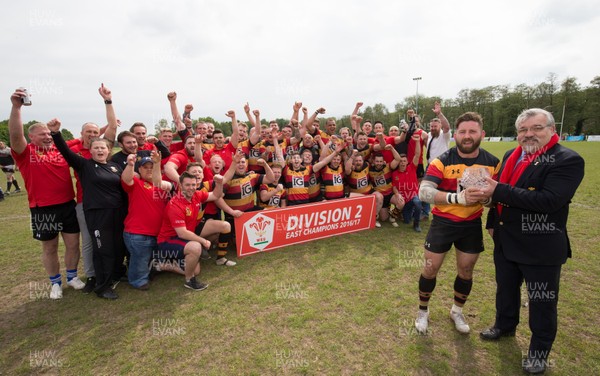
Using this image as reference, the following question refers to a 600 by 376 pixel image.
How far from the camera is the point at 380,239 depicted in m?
6.79

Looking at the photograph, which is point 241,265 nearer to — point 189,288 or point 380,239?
point 189,288

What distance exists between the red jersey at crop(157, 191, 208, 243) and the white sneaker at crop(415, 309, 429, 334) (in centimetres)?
389

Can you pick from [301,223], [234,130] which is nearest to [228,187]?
[234,130]

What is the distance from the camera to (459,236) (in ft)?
11.0

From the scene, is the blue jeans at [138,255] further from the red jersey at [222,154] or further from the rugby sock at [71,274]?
the red jersey at [222,154]

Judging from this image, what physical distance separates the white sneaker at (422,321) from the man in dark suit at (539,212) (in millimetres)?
1024

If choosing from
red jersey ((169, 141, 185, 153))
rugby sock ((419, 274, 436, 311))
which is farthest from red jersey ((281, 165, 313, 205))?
rugby sock ((419, 274, 436, 311))

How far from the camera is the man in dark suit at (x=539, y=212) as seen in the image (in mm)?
2637

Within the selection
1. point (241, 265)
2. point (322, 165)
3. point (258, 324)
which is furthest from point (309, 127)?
point (258, 324)

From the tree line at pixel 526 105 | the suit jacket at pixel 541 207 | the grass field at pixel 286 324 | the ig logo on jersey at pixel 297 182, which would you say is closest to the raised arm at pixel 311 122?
the ig logo on jersey at pixel 297 182

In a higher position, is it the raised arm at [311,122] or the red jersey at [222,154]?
the raised arm at [311,122]

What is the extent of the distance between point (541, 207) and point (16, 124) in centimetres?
650

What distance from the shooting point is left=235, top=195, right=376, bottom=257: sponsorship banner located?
595 cm

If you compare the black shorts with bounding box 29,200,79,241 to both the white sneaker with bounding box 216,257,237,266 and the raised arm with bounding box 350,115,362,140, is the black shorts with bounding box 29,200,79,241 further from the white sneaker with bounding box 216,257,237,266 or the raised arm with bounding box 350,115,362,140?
the raised arm with bounding box 350,115,362,140
